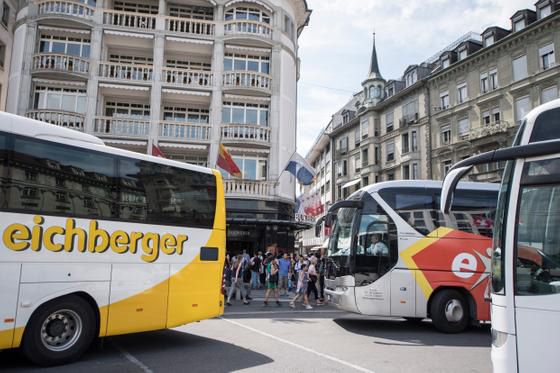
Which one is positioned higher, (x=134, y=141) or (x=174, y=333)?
(x=134, y=141)

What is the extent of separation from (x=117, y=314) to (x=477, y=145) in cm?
3396

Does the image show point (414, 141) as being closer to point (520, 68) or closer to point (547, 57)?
point (520, 68)

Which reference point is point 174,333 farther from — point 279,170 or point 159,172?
point 279,170

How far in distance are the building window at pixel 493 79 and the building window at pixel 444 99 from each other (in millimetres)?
4780

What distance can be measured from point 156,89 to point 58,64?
553 centimetres

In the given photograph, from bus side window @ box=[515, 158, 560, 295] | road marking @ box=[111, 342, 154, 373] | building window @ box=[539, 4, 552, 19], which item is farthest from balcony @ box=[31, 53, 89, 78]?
building window @ box=[539, 4, 552, 19]

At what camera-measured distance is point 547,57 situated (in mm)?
30781

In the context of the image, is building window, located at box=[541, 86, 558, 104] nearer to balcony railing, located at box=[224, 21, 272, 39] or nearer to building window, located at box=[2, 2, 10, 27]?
balcony railing, located at box=[224, 21, 272, 39]

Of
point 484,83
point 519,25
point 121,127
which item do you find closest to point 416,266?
point 121,127

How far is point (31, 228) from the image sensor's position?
6.39 meters

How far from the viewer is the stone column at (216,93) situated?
26.5 m

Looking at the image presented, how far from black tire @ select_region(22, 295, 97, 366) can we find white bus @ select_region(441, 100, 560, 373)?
5.56 meters

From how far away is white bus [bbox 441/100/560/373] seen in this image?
3.93 metres

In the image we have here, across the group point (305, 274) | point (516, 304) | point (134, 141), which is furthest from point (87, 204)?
point (134, 141)
